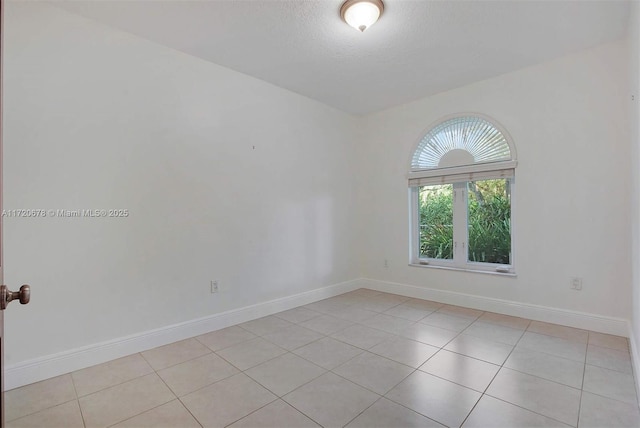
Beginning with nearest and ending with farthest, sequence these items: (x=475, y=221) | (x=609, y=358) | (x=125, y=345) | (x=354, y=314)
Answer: (x=609, y=358) < (x=125, y=345) < (x=354, y=314) < (x=475, y=221)

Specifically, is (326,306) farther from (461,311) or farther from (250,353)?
(461,311)

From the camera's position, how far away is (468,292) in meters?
3.79

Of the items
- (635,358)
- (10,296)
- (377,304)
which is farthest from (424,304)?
(10,296)

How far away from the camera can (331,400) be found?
197 centimetres

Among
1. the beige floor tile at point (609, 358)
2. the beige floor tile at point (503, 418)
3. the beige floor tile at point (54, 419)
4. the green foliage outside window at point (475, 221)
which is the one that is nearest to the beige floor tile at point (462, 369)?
the beige floor tile at point (503, 418)

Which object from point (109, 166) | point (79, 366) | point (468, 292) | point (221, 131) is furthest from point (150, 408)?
point (468, 292)

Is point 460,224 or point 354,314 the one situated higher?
point 460,224

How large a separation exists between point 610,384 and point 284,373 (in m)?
2.18

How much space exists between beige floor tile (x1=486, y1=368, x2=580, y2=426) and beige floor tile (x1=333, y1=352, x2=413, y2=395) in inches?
22.8

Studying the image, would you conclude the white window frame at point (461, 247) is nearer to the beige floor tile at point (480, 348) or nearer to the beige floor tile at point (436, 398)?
the beige floor tile at point (480, 348)

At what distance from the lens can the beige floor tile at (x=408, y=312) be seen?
135 inches

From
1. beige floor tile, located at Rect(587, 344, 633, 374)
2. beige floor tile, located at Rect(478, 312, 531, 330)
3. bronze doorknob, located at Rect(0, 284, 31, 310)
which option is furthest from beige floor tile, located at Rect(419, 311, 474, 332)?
bronze doorknob, located at Rect(0, 284, 31, 310)

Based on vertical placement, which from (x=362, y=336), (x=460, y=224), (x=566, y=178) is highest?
(x=566, y=178)

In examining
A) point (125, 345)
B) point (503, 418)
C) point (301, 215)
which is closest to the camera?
point (503, 418)
